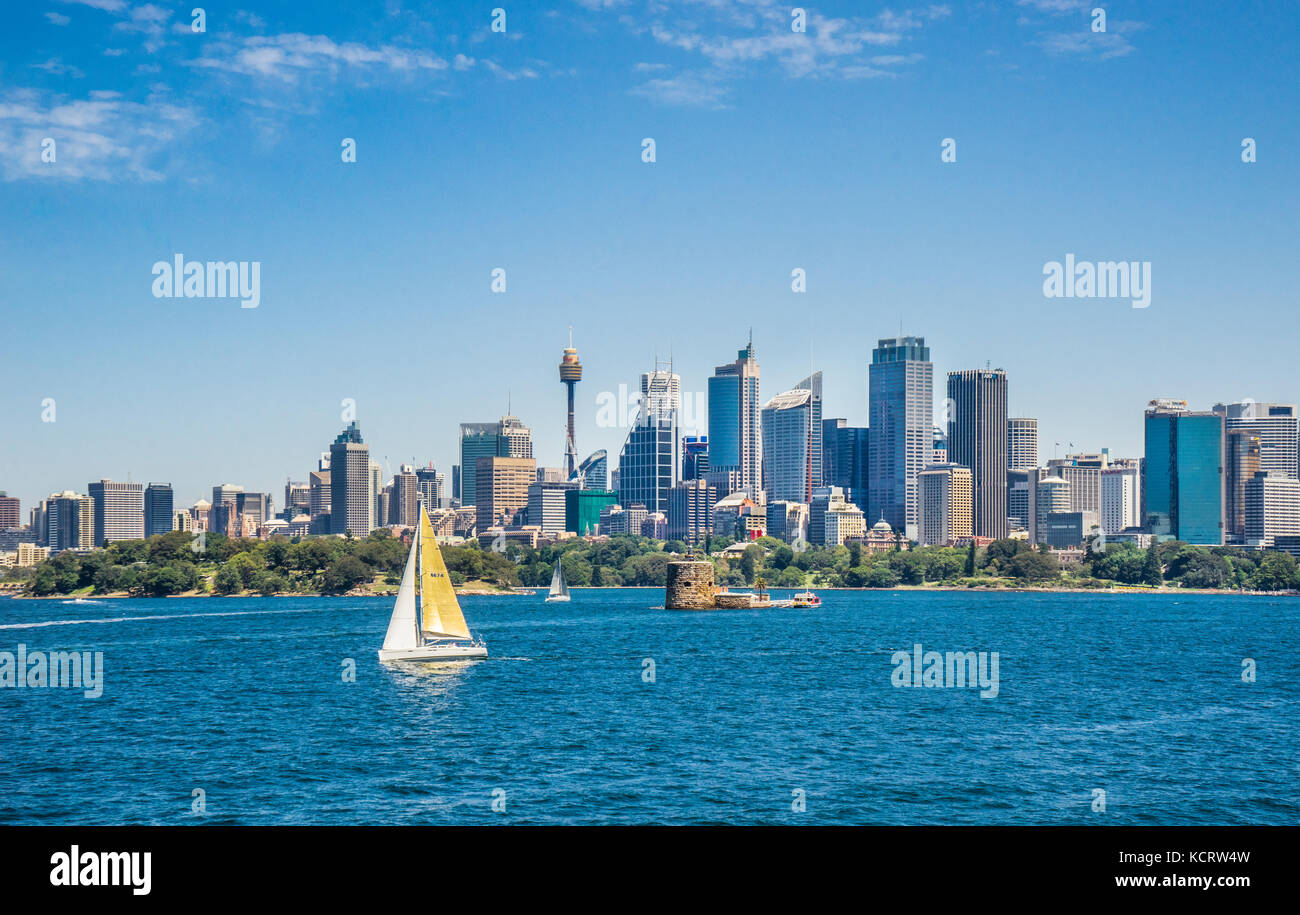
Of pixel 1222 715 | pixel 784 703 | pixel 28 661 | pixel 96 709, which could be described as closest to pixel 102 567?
pixel 28 661

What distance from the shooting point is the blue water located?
3178 cm

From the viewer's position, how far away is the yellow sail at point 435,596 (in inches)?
2496

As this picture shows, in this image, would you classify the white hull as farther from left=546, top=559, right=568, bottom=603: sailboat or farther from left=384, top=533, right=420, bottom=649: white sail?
left=546, top=559, right=568, bottom=603: sailboat

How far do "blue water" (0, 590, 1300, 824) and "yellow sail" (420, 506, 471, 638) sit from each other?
275 centimetres

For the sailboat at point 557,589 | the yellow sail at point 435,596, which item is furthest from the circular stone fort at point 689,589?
the yellow sail at point 435,596

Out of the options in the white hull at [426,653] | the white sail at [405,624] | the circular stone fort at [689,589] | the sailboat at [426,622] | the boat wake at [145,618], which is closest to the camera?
the sailboat at [426,622]

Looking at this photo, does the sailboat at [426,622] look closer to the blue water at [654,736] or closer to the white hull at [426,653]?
the white hull at [426,653]

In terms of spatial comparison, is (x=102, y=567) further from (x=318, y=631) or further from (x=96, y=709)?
(x=96, y=709)

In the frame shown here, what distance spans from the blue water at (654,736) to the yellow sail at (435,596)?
2754 mm

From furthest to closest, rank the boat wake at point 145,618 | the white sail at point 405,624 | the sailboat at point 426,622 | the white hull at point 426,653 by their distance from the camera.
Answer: the boat wake at point 145,618, the white hull at point 426,653, the white sail at point 405,624, the sailboat at point 426,622

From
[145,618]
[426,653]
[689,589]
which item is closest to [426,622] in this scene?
[426,653]

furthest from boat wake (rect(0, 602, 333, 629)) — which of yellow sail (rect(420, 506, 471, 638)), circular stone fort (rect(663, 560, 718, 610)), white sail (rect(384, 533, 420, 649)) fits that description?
yellow sail (rect(420, 506, 471, 638))

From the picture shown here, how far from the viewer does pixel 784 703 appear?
175 ft

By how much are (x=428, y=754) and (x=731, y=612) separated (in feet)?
324
